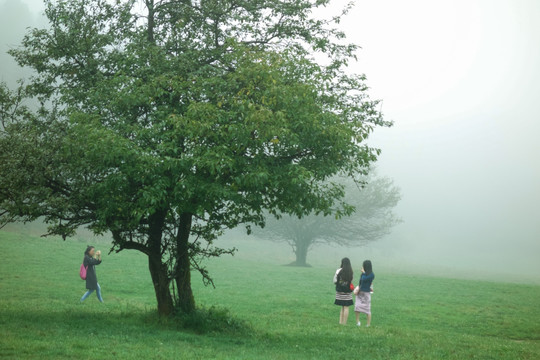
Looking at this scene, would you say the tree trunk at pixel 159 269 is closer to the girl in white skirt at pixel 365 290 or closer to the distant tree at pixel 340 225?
the girl in white skirt at pixel 365 290

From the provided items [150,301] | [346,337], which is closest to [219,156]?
[346,337]

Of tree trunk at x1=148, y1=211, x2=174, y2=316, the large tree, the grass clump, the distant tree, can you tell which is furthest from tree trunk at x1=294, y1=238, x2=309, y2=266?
tree trunk at x1=148, y1=211, x2=174, y2=316

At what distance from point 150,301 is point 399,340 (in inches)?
511

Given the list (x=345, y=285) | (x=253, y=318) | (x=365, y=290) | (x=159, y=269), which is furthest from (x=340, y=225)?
(x=159, y=269)

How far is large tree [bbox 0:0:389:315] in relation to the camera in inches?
537

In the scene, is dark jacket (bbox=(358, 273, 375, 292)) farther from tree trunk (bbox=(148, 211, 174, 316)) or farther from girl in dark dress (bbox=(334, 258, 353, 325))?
tree trunk (bbox=(148, 211, 174, 316))

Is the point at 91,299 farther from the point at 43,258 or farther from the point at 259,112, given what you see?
the point at 43,258

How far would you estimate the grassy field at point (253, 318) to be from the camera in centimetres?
1299

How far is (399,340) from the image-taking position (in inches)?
643

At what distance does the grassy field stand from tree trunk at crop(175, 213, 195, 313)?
86cm

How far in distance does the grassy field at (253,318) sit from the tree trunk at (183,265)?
0.86 m

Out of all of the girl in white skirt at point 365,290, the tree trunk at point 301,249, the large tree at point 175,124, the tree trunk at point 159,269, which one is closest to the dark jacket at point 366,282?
the girl in white skirt at point 365,290

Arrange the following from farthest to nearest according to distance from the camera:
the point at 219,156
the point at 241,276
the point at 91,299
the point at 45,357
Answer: the point at 241,276
the point at 91,299
the point at 219,156
the point at 45,357

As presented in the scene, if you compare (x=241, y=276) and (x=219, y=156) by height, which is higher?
(x=219, y=156)
